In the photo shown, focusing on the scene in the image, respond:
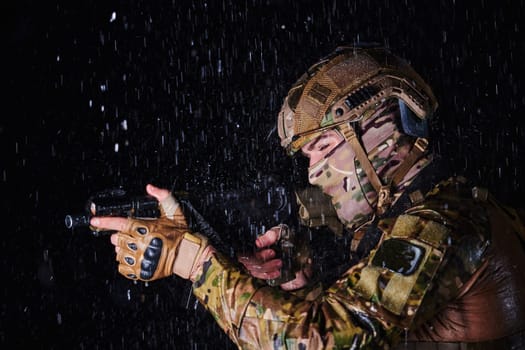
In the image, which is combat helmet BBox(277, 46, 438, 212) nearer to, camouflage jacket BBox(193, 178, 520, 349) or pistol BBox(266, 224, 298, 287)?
camouflage jacket BBox(193, 178, 520, 349)

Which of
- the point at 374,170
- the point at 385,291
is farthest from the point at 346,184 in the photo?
the point at 385,291

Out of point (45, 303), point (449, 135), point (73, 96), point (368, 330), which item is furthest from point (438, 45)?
point (45, 303)

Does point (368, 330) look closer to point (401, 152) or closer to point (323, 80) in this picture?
point (401, 152)

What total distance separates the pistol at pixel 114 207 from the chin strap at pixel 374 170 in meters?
0.88

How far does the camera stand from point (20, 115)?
303 cm

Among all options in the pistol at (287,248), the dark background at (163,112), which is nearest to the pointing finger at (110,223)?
the dark background at (163,112)

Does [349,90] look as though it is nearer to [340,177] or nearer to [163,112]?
[340,177]

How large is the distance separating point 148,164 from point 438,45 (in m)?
2.17

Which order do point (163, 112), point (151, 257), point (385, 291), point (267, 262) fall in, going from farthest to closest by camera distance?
1. point (163, 112)
2. point (267, 262)
3. point (151, 257)
4. point (385, 291)

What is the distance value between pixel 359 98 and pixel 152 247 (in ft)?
3.44

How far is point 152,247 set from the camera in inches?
88.0

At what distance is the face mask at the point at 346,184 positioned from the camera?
2414mm

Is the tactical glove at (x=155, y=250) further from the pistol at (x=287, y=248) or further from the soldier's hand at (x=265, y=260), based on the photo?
the pistol at (x=287, y=248)

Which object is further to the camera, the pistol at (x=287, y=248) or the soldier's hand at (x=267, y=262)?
the pistol at (x=287, y=248)
